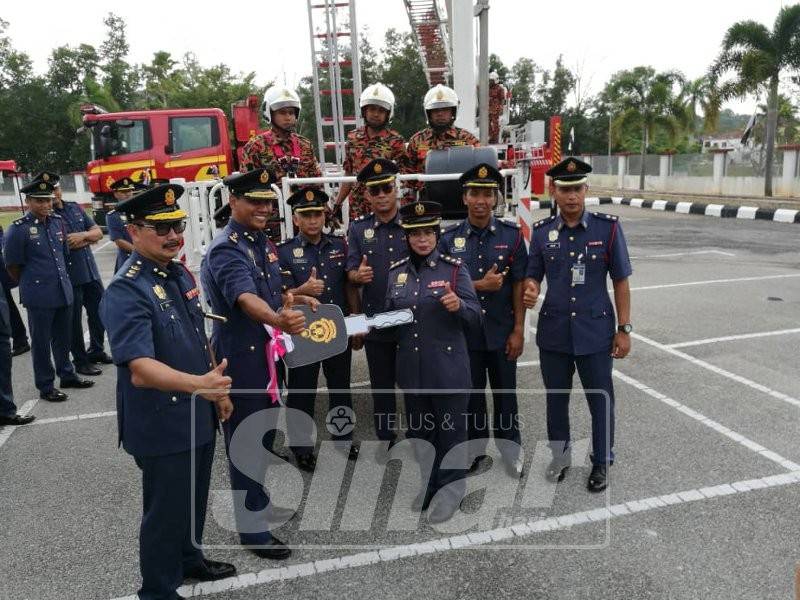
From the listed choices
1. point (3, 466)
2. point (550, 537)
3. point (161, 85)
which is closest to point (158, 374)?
point (550, 537)

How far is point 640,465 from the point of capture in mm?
3791

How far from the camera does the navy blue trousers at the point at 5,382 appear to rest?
15.7 ft

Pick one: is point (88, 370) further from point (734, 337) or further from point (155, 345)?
point (734, 337)

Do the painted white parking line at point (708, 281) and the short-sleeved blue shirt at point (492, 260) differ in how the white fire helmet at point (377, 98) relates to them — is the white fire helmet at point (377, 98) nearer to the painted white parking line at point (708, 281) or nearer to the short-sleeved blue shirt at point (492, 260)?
the short-sleeved blue shirt at point (492, 260)

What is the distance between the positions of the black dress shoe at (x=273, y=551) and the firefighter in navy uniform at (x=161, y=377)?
0.47 metres

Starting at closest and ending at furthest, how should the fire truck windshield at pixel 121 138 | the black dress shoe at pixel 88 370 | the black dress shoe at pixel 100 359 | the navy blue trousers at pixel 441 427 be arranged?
1. the navy blue trousers at pixel 441 427
2. the black dress shoe at pixel 88 370
3. the black dress shoe at pixel 100 359
4. the fire truck windshield at pixel 121 138

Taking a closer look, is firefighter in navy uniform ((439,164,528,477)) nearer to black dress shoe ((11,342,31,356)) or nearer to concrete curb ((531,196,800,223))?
black dress shoe ((11,342,31,356))

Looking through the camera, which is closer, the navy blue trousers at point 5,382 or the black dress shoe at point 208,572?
the black dress shoe at point 208,572

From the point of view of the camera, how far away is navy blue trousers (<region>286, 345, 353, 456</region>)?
156 inches

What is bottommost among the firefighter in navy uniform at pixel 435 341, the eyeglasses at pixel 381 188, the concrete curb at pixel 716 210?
the concrete curb at pixel 716 210

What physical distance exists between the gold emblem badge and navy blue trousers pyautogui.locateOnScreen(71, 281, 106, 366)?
11.7 feet

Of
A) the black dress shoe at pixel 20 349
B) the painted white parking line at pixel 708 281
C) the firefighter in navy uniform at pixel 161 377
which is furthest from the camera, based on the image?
the painted white parking line at pixel 708 281

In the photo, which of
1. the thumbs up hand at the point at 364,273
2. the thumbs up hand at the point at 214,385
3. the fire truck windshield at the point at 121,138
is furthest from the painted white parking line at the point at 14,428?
the fire truck windshield at the point at 121,138

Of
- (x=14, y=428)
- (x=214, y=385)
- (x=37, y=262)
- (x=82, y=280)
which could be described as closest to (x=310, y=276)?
(x=214, y=385)
